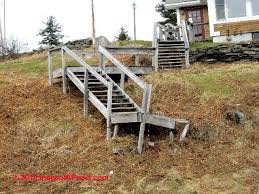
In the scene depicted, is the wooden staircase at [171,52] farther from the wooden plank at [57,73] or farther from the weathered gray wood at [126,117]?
the weathered gray wood at [126,117]

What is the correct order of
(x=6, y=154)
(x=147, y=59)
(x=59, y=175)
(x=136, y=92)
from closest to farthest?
1. (x=59, y=175)
2. (x=6, y=154)
3. (x=136, y=92)
4. (x=147, y=59)

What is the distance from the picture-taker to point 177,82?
1574 cm

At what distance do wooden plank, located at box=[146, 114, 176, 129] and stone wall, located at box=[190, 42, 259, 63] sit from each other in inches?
343

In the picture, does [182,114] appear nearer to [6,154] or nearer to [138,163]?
[138,163]

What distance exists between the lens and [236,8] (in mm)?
24812

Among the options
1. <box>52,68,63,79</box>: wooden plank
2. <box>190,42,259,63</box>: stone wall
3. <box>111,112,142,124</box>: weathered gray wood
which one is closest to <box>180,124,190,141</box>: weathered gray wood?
<box>111,112,142,124</box>: weathered gray wood

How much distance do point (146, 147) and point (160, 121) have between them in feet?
2.40

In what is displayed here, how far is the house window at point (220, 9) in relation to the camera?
82.5 feet

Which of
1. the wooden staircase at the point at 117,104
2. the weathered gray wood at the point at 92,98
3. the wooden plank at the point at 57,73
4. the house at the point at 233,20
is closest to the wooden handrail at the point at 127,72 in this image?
the wooden staircase at the point at 117,104

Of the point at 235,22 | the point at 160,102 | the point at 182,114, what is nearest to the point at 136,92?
the point at 160,102

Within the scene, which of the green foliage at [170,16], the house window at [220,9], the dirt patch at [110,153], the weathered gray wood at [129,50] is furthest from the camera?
the green foliage at [170,16]

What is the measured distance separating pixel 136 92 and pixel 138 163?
4.59 m

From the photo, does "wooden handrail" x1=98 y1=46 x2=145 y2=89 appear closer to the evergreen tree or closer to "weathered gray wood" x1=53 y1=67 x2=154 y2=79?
"weathered gray wood" x1=53 y1=67 x2=154 y2=79

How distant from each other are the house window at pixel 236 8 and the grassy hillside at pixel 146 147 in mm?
8738
